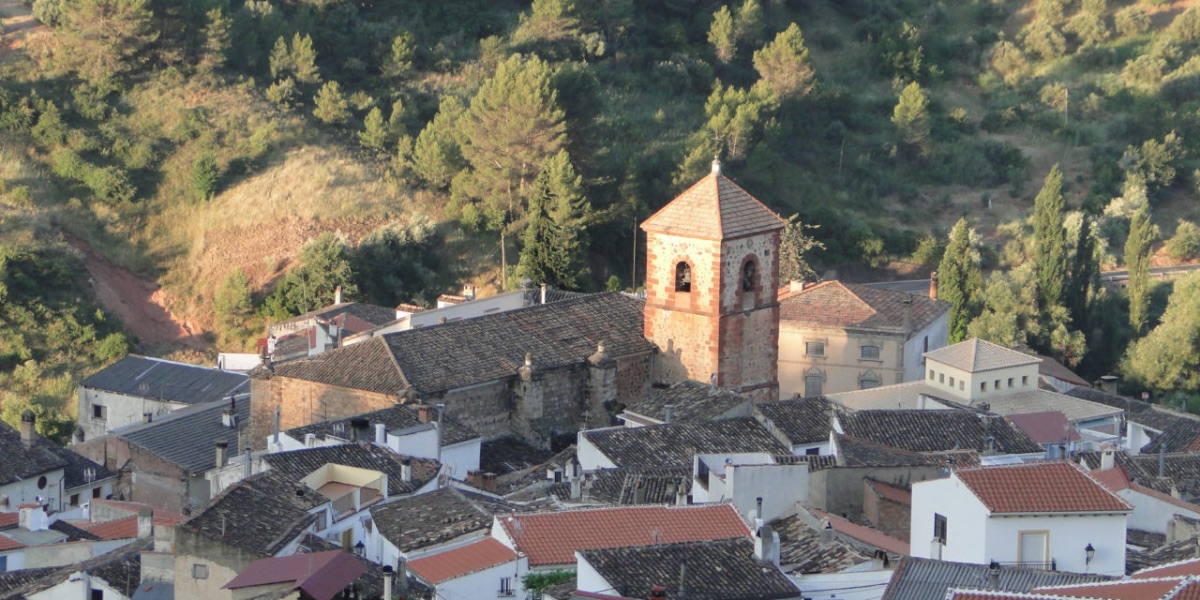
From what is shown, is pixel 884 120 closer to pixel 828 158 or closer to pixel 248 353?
pixel 828 158

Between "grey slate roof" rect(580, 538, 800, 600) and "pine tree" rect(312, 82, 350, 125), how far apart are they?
40.7 meters

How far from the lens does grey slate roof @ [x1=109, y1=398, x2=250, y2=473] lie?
47.3 metres

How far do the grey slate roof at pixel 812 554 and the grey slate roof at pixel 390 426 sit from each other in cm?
889

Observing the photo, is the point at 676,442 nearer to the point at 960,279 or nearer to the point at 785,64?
the point at 960,279

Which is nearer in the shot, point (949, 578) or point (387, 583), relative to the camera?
point (387, 583)

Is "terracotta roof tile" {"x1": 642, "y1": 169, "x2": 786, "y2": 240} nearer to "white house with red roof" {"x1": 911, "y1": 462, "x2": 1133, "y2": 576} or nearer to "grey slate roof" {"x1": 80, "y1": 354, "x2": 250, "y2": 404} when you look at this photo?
"grey slate roof" {"x1": 80, "y1": 354, "x2": 250, "y2": 404}

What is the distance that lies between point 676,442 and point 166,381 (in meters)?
18.5

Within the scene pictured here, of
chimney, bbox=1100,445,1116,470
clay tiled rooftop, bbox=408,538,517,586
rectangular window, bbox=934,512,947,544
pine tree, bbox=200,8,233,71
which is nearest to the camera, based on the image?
clay tiled rooftop, bbox=408,538,517,586

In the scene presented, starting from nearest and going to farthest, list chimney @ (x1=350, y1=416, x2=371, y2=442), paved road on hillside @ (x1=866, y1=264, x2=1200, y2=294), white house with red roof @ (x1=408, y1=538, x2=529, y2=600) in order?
1. white house with red roof @ (x1=408, y1=538, x2=529, y2=600)
2. chimney @ (x1=350, y1=416, x2=371, y2=442)
3. paved road on hillside @ (x1=866, y1=264, x2=1200, y2=294)

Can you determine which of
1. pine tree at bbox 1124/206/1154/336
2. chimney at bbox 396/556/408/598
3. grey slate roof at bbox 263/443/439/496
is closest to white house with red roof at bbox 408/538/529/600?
chimney at bbox 396/556/408/598

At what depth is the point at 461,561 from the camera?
32.3 metres

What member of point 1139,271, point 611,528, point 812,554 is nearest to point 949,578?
point 812,554

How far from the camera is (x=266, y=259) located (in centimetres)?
6494

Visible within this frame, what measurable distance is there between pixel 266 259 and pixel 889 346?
61.4 feet
